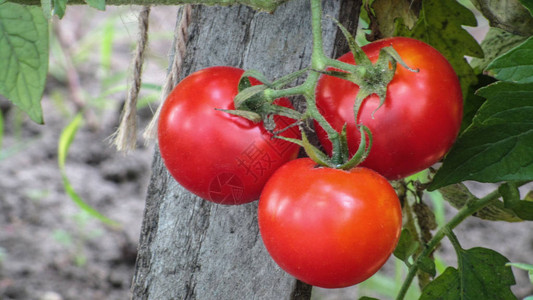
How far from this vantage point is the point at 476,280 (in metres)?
0.81

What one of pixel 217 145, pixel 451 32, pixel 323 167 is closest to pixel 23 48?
pixel 217 145

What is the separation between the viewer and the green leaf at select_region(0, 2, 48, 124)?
29.0 inches

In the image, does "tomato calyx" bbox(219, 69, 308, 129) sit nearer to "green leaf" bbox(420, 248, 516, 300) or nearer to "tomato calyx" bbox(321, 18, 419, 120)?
"tomato calyx" bbox(321, 18, 419, 120)

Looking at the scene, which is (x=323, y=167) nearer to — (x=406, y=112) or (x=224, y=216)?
(x=406, y=112)

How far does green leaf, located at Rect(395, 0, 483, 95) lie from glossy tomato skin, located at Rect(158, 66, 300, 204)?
0.29m

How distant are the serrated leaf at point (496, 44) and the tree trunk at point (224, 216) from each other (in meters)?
0.22

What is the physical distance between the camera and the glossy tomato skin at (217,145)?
2.09 ft

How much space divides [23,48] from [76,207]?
4.93ft

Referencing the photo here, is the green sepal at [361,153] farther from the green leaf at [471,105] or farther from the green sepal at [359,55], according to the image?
the green leaf at [471,105]

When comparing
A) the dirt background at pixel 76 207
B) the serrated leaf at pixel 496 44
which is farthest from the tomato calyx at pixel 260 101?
the dirt background at pixel 76 207

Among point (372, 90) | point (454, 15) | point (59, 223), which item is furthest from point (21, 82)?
point (59, 223)

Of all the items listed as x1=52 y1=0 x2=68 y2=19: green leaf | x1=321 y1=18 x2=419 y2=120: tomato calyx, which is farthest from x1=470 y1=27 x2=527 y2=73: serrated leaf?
x1=52 y1=0 x2=68 y2=19: green leaf

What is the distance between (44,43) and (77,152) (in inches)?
64.8

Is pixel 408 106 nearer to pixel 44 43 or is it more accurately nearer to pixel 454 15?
pixel 454 15
